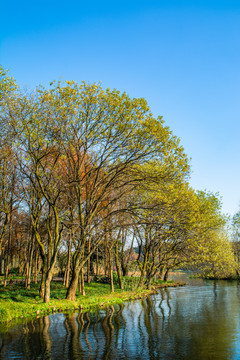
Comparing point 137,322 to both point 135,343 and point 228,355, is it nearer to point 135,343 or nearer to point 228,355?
point 135,343

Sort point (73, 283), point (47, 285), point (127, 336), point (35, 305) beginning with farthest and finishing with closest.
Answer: point (73, 283), point (47, 285), point (35, 305), point (127, 336)

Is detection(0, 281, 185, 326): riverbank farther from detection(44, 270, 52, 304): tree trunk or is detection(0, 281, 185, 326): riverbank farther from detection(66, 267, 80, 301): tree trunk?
detection(66, 267, 80, 301): tree trunk

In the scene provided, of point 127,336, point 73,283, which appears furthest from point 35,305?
point 127,336

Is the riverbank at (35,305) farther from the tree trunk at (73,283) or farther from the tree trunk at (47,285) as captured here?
the tree trunk at (73,283)

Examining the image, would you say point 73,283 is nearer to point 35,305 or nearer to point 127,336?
point 35,305

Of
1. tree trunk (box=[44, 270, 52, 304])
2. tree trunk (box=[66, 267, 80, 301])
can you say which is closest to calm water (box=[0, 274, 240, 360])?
tree trunk (box=[44, 270, 52, 304])

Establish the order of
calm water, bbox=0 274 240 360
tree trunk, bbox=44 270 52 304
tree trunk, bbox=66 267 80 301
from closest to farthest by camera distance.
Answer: calm water, bbox=0 274 240 360
tree trunk, bbox=44 270 52 304
tree trunk, bbox=66 267 80 301

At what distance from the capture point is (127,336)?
1384 cm

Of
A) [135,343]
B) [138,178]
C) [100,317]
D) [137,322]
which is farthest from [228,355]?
[138,178]

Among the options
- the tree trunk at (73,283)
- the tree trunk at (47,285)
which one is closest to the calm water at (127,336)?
the tree trunk at (47,285)

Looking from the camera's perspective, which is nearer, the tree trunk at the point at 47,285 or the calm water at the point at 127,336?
the calm water at the point at 127,336

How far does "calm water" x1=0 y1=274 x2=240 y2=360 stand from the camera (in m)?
11.1

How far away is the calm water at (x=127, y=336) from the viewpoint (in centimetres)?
1112

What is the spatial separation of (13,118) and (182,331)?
15.7 m
